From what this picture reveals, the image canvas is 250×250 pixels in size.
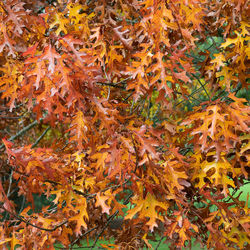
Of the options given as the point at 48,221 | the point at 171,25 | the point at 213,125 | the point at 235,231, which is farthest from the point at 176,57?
the point at 48,221

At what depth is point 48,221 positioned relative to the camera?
2.49m

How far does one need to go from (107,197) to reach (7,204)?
0.60 metres

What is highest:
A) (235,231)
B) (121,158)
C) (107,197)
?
(121,158)

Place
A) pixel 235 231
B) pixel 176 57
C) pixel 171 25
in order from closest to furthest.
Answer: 1. pixel 171 25
2. pixel 176 57
3. pixel 235 231

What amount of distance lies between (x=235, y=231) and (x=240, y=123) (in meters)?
0.74

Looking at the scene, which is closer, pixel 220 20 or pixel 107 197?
pixel 107 197

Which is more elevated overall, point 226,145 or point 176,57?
point 176,57

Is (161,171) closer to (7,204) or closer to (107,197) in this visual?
(107,197)

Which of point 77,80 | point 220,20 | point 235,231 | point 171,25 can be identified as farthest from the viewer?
point 220,20

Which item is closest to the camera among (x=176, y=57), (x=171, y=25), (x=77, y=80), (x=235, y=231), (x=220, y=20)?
(x=77, y=80)

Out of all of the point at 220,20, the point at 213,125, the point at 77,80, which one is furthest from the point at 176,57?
the point at 220,20

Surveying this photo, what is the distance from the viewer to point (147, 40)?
7.55 feet

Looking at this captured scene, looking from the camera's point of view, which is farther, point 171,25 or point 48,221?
point 48,221

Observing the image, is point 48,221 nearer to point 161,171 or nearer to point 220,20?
point 161,171
